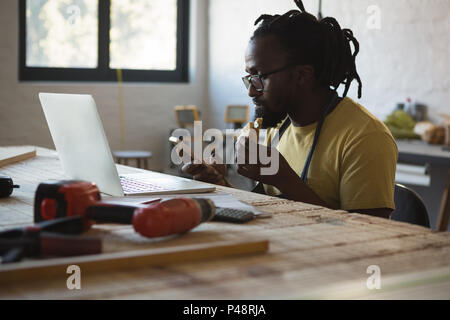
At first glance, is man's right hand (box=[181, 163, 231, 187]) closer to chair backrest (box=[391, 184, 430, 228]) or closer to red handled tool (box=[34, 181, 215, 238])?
chair backrest (box=[391, 184, 430, 228])

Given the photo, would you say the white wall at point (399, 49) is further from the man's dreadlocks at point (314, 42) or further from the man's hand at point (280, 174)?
the man's hand at point (280, 174)

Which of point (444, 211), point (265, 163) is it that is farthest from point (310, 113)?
point (444, 211)

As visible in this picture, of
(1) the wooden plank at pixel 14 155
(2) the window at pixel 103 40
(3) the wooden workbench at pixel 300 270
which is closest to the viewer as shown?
(3) the wooden workbench at pixel 300 270

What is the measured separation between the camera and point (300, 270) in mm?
853

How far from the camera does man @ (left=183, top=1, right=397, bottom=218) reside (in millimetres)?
1621

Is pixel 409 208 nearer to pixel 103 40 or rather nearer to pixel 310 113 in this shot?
pixel 310 113

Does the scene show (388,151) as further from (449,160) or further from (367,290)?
(449,160)

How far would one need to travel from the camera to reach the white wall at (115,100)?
5.07 meters

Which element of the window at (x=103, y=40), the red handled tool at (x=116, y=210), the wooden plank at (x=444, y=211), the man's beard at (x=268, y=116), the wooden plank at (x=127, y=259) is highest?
the window at (x=103, y=40)

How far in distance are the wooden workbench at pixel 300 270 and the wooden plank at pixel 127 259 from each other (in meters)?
0.01

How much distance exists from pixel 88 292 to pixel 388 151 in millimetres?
1064

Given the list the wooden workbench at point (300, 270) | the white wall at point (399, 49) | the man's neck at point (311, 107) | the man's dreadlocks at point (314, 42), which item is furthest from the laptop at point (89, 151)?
the white wall at point (399, 49)

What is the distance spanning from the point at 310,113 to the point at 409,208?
42 centimetres

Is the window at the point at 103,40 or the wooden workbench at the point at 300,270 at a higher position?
the window at the point at 103,40
